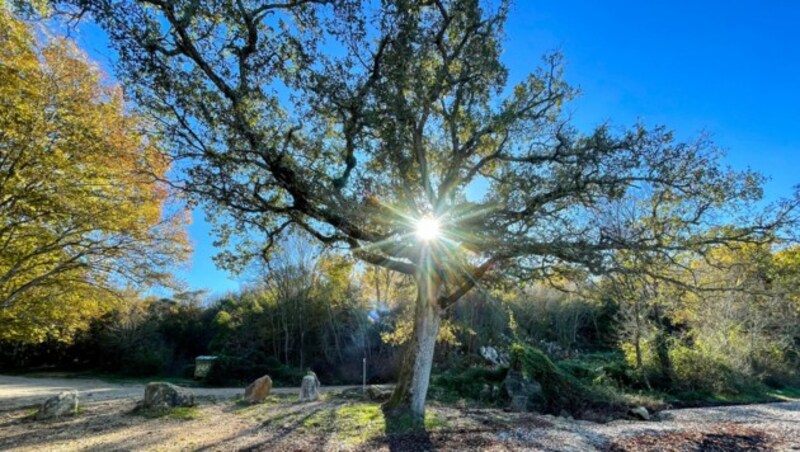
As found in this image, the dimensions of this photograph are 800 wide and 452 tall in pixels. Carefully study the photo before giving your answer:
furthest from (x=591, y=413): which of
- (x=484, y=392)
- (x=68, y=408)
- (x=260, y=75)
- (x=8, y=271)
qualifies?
→ (x=8, y=271)

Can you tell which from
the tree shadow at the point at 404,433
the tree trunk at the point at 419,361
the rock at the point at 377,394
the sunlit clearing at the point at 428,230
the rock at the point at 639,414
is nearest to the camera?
the tree shadow at the point at 404,433

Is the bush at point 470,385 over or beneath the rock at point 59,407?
beneath

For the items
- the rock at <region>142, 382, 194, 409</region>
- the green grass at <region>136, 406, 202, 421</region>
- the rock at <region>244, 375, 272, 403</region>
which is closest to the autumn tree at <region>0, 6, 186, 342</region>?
the rock at <region>142, 382, 194, 409</region>

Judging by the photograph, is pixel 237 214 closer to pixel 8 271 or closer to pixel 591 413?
pixel 8 271

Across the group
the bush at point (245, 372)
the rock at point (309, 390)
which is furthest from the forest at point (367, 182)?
the bush at point (245, 372)

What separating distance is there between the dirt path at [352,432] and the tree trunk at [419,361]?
48 centimetres

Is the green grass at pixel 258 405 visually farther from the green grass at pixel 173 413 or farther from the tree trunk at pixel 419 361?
the tree trunk at pixel 419 361

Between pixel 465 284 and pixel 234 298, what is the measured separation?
23023mm

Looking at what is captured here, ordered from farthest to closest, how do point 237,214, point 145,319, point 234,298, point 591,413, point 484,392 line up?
point 234,298 → point 145,319 → point 484,392 → point 591,413 → point 237,214

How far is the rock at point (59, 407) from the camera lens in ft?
28.7

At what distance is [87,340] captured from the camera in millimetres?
24516

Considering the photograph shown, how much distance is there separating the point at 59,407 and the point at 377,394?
23.8ft

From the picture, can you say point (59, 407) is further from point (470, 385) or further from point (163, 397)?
point (470, 385)

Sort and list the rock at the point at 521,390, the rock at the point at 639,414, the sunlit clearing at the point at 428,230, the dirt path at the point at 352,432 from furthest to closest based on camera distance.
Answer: the rock at the point at 521,390 < the rock at the point at 639,414 < the sunlit clearing at the point at 428,230 < the dirt path at the point at 352,432
